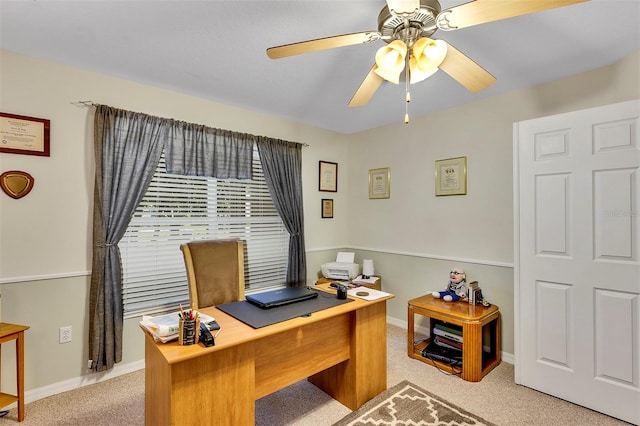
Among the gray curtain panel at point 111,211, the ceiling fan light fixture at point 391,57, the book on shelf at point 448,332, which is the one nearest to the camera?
the ceiling fan light fixture at point 391,57

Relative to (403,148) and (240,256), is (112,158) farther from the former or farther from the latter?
(403,148)

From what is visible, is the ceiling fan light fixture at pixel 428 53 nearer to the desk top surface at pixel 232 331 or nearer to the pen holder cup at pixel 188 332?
the desk top surface at pixel 232 331

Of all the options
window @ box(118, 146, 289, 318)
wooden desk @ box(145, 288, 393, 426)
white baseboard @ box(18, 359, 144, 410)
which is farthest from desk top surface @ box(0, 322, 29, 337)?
wooden desk @ box(145, 288, 393, 426)

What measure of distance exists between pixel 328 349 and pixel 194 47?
2.23m

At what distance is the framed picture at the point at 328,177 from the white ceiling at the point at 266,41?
1228mm

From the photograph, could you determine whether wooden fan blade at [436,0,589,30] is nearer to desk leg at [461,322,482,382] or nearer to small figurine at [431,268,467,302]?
desk leg at [461,322,482,382]

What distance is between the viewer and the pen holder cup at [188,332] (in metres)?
1.43

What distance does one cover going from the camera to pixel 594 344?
2.07m

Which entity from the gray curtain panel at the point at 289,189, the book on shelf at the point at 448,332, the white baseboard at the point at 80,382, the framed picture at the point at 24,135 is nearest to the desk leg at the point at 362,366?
the book on shelf at the point at 448,332

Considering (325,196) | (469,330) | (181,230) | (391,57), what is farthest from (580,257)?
(181,230)

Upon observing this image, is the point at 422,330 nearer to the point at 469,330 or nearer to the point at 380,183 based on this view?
the point at 469,330

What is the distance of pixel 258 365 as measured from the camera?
1.80 meters

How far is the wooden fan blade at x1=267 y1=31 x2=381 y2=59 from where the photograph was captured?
1451mm

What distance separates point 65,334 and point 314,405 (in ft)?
6.33
